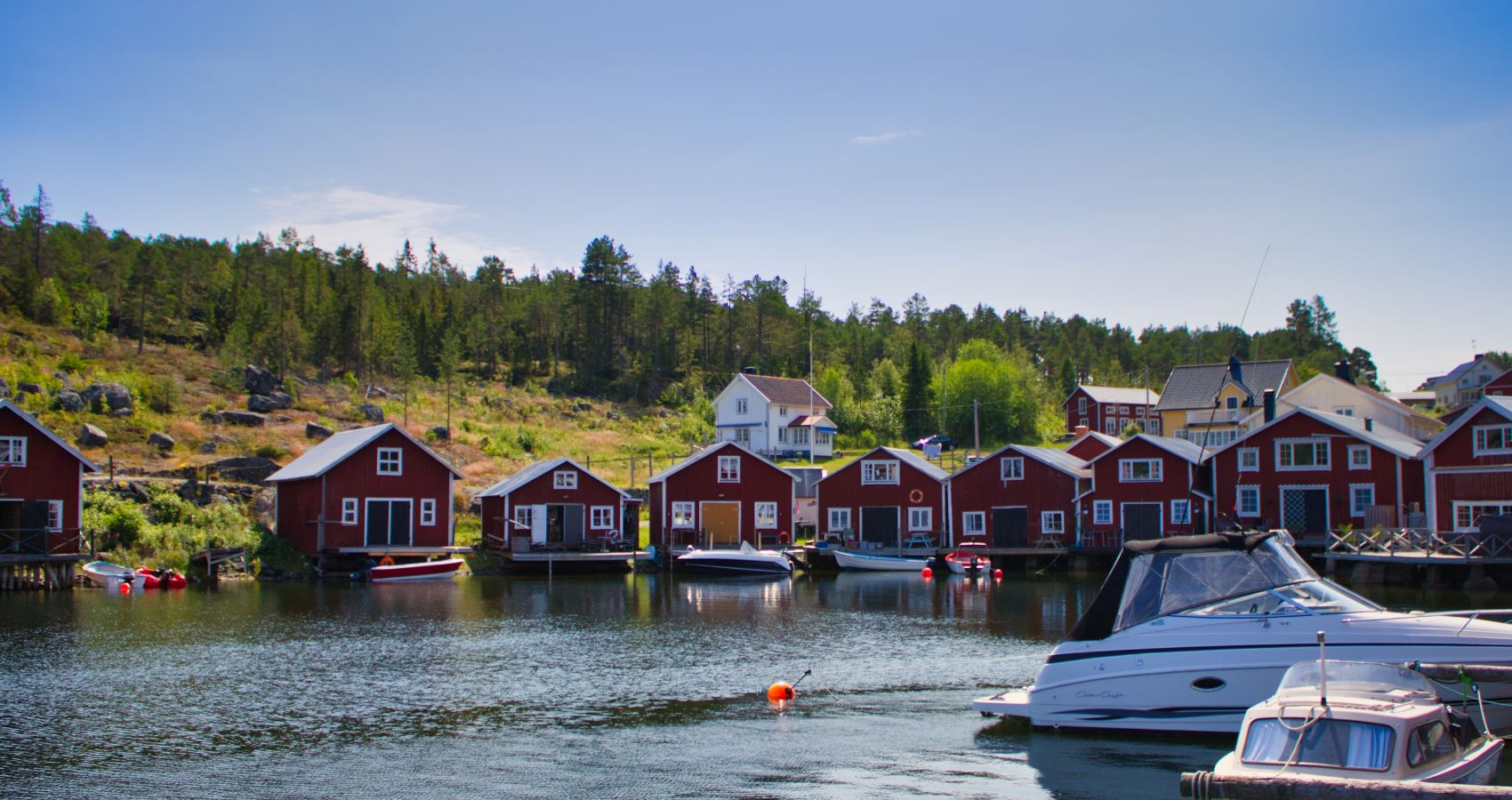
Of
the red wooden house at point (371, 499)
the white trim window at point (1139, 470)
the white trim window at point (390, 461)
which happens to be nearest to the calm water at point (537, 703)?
the red wooden house at point (371, 499)

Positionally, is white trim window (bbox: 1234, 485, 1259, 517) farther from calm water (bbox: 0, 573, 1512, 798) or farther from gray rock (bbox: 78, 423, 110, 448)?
gray rock (bbox: 78, 423, 110, 448)

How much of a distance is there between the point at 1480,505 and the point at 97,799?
49.1 meters

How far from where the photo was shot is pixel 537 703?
22.9 m

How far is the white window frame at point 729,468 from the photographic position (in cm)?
6153

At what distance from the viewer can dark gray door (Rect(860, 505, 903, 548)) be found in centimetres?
6194

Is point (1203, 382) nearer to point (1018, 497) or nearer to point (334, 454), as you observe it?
point (1018, 497)

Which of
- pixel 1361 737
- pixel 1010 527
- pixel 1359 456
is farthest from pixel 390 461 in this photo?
pixel 1361 737

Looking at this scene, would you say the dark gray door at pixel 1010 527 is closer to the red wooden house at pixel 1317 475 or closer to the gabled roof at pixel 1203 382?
the red wooden house at pixel 1317 475

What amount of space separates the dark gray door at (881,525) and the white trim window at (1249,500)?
1633cm

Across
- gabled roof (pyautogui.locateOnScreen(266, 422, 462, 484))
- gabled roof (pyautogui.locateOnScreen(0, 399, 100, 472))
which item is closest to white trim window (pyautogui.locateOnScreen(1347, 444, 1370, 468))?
gabled roof (pyautogui.locateOnScreen(266, 422, 462, 484))

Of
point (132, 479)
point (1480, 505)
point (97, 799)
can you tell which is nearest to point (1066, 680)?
point (97, 799)

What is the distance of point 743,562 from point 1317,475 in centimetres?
2577

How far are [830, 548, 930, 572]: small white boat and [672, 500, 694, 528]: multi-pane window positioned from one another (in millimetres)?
7638

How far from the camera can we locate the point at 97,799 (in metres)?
15.9
